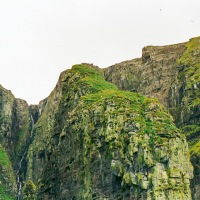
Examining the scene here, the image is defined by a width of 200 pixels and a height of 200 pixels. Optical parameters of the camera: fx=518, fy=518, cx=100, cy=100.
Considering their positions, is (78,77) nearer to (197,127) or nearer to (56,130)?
(56,130)

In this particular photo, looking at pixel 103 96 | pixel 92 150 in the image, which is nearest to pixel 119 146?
pixel 92 150

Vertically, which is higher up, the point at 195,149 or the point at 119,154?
the point at 195,149

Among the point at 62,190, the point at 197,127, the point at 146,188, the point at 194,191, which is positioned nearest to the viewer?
the point at 146,188

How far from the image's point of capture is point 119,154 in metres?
123

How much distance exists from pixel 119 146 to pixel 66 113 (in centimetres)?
4390

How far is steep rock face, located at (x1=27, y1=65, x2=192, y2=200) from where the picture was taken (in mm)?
116688

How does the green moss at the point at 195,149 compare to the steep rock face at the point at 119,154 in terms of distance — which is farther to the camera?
the green moss at the point at 195,149

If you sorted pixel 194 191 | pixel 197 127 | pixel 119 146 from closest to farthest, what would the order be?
pixel 119 146 < pixel 194 191 < pixel 197 127

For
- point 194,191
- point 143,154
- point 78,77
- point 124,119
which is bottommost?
point 194,191

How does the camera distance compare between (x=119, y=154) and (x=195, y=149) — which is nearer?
(x=119, y=154)

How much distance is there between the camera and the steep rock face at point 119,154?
116688 millimetres

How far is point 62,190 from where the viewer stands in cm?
13612

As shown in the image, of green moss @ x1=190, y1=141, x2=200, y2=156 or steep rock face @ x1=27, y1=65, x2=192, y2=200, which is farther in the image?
green moss @ x1=190, y1=141, x2=200, y2=156

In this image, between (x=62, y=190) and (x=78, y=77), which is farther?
(x=78, y=77)
